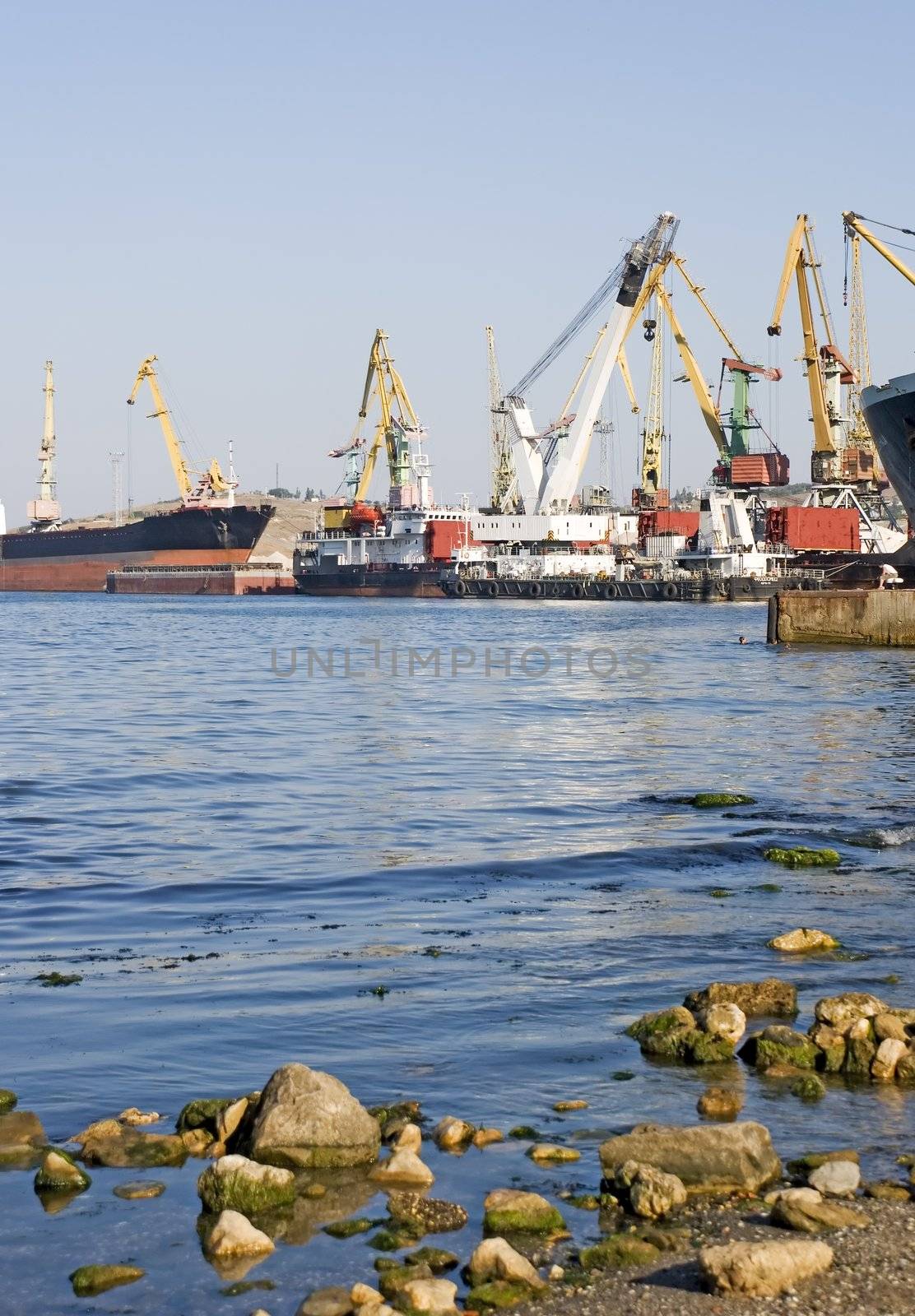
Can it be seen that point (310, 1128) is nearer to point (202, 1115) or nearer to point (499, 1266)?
point (202, 1115)

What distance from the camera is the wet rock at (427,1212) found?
22.9 feet

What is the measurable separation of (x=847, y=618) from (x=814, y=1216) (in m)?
45.0

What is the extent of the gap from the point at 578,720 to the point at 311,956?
860 inches

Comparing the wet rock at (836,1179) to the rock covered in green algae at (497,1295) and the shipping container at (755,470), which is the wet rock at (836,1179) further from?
the shipping container at (755,470)

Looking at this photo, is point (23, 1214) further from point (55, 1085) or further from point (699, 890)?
point (699, 890)

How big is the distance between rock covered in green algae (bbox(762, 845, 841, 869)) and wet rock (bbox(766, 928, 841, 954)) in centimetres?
401

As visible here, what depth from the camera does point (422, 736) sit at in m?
30.2

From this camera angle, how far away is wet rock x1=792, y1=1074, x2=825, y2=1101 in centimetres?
852

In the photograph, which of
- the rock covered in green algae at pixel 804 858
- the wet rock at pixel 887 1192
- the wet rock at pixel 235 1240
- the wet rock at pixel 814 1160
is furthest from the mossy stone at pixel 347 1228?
the rock covered in green algae at pixel 804 858

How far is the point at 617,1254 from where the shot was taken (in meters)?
6.50

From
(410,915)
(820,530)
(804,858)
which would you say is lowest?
(410,915)

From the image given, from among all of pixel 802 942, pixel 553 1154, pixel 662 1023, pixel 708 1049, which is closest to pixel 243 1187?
pixel 553 1154

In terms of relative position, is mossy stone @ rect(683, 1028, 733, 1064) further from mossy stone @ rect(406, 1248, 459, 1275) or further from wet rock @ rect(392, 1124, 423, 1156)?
mossy stone @ rect(406, 1248, 459, 1275)

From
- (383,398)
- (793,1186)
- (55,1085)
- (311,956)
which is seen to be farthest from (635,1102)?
(383,398)
